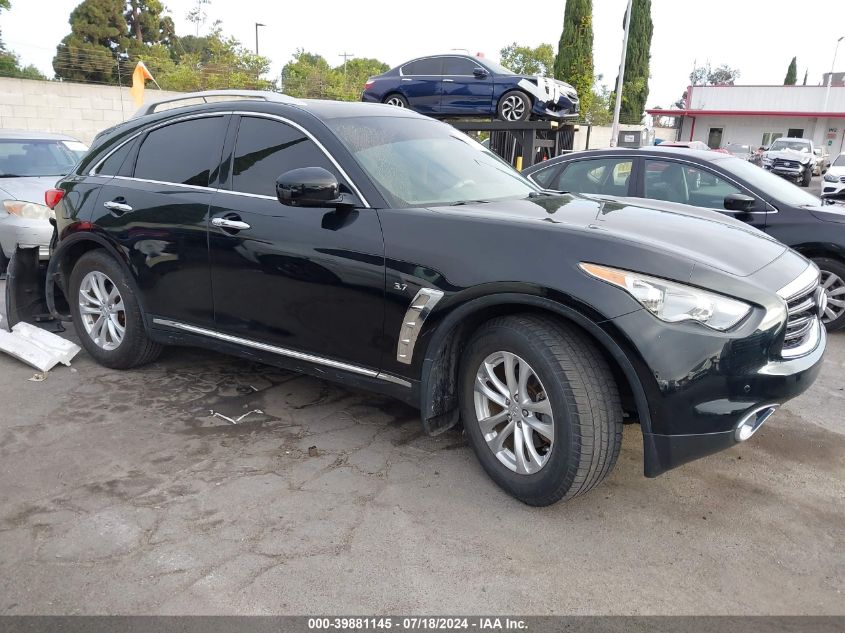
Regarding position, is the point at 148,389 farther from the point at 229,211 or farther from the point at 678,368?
the point at 678,368

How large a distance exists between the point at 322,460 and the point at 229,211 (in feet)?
4.89

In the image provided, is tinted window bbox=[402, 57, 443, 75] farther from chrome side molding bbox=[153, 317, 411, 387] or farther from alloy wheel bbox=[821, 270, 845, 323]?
A: chrome side molding bbox=[153, 317, 411, 387]

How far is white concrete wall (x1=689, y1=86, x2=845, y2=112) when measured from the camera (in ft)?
145

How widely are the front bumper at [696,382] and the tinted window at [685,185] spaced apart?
3681 millimetres

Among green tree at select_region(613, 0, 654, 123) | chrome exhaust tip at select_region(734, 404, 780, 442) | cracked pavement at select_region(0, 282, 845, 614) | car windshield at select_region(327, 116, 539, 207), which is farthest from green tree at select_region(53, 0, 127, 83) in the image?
chrome exhaust tip at select_region(734, 404, 780, 442)

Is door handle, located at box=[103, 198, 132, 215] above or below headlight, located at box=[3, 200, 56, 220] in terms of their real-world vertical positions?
above

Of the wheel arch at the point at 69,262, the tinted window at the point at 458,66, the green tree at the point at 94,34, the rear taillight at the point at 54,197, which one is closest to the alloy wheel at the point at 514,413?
the wheel arch at the point at 69,262

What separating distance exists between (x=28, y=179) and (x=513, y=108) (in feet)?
25.2

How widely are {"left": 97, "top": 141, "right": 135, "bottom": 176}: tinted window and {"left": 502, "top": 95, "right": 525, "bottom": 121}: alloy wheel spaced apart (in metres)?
8.45

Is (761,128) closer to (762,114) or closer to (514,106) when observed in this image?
(762,114)

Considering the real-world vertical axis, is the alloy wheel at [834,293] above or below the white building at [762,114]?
below

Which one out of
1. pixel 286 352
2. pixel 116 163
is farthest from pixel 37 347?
pixel 286 352

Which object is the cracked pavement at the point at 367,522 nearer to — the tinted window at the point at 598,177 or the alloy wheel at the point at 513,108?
the tinted window at the point at 598,177

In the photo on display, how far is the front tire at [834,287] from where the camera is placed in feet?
18.7
